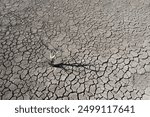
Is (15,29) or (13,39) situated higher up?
(15,29)

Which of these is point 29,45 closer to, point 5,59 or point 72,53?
point 5,59

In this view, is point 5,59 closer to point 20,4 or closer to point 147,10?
point 20,4

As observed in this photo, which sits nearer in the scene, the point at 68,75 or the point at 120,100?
the point at 120,100

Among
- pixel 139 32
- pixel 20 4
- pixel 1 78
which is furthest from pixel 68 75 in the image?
pixel 20 4

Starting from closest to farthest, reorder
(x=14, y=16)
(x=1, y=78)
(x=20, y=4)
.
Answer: (x=1, y=78) → (x=14, y=16) → (x=20, y=4)

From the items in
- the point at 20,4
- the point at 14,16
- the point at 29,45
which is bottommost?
the point at 29,45

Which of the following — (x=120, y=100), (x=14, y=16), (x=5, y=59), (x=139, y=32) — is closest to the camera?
(x=120, y=100)
